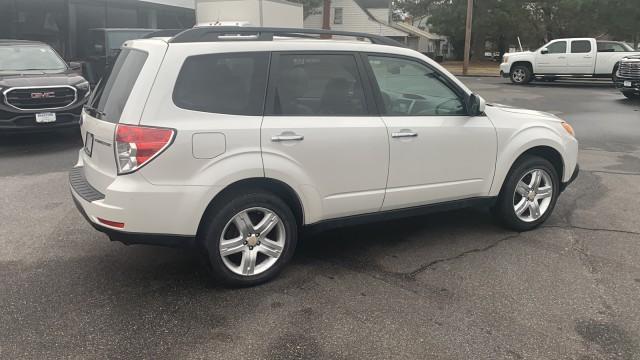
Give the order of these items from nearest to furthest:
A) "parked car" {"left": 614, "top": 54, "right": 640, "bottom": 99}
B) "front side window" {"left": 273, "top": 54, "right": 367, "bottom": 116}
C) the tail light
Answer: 1. the tail light
2. "front side window" {"left": 273, "top": 54, "right": 367, "bottom": 116}
3. "parked car" {"left": 614, "top": 54, "right": 640, "bottom": 99}

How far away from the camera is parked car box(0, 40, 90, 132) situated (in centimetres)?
826

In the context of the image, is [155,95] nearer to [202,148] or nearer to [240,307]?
[202,148]

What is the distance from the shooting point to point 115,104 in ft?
11.9

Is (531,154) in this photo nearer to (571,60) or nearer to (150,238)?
(150,238)

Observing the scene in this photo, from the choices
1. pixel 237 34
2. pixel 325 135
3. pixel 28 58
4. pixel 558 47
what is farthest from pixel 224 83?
pixel 558 47

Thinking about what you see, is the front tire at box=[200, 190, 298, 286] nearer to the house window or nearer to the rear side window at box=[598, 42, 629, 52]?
the rear side window at box=[598, 42, 629, 52]

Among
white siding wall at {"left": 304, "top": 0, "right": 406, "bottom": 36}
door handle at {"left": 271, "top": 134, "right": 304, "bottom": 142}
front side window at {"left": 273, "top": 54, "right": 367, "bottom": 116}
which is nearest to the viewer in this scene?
door handle at {"left": 271, "top": 134, "right": 304, "bottom": 142}

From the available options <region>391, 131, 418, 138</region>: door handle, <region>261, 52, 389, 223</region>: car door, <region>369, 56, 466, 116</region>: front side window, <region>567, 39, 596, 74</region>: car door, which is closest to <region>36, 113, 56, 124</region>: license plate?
<region>261, 52, 389, 223</region>: car door

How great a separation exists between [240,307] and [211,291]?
1.07ft

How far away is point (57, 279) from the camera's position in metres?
3.96

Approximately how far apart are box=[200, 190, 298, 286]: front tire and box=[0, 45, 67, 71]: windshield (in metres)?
7.32

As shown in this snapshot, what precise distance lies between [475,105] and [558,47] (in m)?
19.6

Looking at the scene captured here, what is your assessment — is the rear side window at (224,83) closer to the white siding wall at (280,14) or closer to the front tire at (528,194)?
the front tire at (528,194)

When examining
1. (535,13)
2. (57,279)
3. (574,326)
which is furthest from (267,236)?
(535,13)
